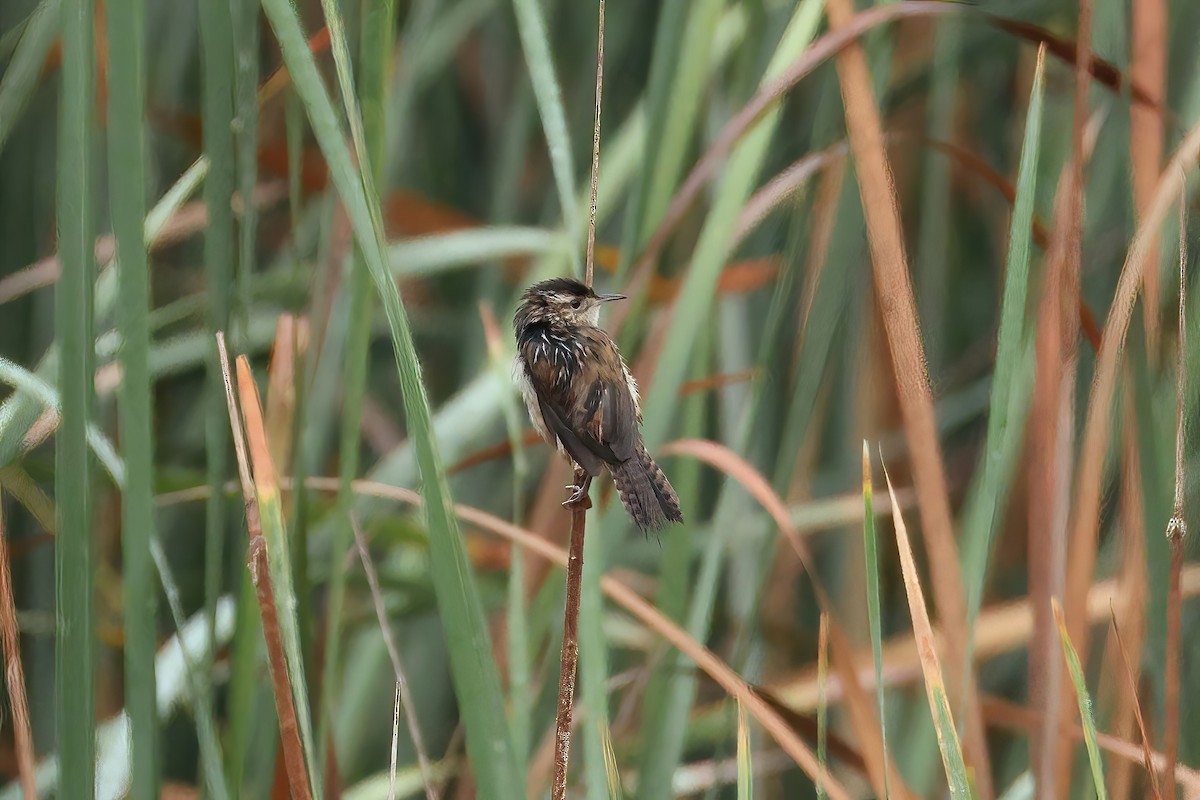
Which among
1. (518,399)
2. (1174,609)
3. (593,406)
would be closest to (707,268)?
(593,406)

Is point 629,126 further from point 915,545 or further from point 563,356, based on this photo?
point 915,545

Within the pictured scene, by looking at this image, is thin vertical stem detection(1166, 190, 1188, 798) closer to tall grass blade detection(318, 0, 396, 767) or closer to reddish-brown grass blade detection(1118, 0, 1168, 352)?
reddish-brown grass blade detection(1118, 0, 1168, 352)

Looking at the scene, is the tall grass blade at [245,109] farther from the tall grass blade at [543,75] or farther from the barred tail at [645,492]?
the barred tail at [645,492]

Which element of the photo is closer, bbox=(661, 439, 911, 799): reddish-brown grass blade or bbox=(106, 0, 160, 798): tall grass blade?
bbox=(106, 0, 160, 798): tall grass blade

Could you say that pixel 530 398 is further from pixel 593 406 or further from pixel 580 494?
pixel 580 494

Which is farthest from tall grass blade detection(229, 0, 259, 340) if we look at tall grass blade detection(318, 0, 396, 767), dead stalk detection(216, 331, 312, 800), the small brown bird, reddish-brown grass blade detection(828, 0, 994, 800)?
reddish-brown grass blade detection(828, 0, 994, 800)

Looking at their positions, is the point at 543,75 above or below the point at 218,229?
above
